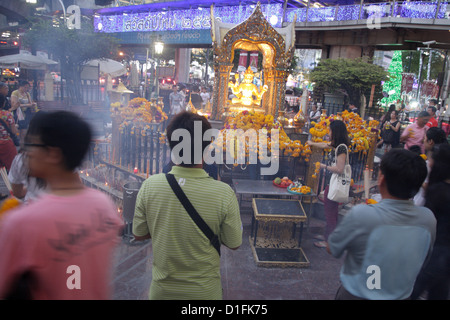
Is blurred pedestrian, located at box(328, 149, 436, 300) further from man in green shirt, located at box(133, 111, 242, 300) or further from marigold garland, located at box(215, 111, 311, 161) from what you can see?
marigold garland, located at box(215, 111, 311, 161)

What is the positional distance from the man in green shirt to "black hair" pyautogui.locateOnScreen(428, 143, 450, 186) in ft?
7.00

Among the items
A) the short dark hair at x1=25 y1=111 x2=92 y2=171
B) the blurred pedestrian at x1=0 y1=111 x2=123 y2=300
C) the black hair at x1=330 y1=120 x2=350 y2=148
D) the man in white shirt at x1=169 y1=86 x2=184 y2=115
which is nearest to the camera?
the blurred pedestrian at x1=0 y1=111 x2=123 y2=300

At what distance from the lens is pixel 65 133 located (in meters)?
1.62

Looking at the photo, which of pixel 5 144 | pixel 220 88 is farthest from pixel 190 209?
pixel 220 88

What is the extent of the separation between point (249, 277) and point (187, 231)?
257 cm

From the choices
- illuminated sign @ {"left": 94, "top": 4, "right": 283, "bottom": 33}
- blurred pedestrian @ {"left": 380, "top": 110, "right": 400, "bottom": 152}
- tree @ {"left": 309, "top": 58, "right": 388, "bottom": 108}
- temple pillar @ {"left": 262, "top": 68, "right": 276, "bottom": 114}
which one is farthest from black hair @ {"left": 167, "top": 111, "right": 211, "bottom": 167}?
illuminated sign @ {"left": 94, "top": 4, "right": 283, "bottom": 33}

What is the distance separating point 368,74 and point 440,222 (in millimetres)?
16322

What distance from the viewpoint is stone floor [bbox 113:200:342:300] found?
13.1ft

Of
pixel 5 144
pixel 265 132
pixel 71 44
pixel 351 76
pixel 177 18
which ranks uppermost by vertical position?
pixel 177 18

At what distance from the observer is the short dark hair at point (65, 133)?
1598 millimetres

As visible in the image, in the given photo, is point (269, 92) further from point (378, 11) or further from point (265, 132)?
point (378, 11)
